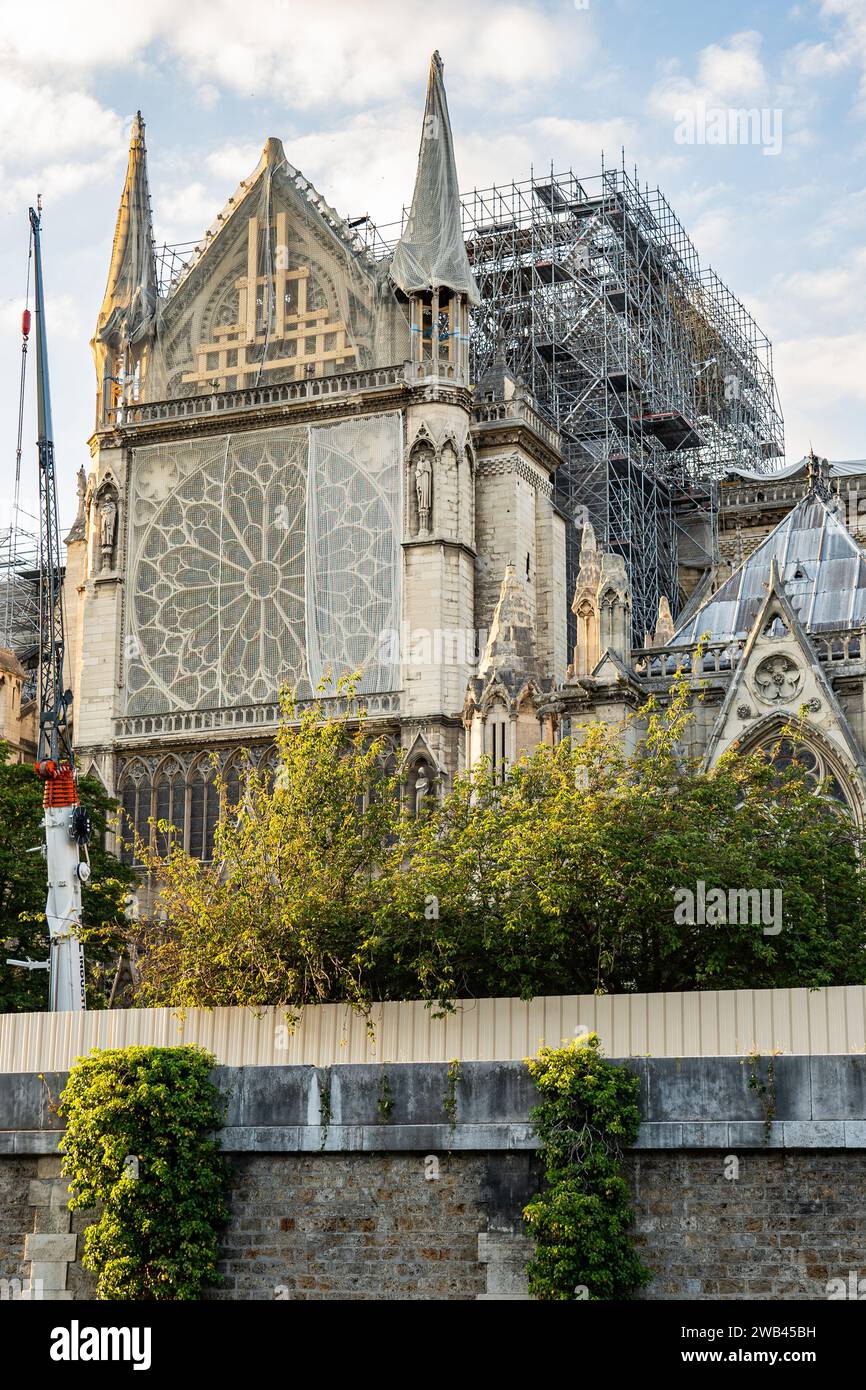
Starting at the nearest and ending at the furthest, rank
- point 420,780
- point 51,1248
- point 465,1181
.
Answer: point 465,1181, point 51,1248, point 420,780

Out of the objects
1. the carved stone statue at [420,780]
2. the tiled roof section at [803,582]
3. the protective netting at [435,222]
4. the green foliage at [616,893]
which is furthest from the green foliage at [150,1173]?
the protective netting at [435,222]

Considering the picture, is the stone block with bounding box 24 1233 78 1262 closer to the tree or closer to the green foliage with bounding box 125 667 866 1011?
the green foliage with bounding box 125 667 866 1011

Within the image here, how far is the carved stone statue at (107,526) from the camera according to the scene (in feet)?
160

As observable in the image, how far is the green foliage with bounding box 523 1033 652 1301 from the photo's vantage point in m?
18.5

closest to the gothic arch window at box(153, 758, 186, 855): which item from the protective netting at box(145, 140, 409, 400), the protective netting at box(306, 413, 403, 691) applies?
the protective netting at box(306, 413, 403, 691)

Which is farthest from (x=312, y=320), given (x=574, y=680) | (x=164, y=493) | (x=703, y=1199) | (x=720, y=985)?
(x=703, y=1199)

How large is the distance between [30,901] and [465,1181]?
1823cm

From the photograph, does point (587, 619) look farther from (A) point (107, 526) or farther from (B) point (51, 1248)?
(B) point (51, 1248)

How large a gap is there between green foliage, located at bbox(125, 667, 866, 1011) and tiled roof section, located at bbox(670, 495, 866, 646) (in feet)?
40.1

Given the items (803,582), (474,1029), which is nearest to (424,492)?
(803,582)

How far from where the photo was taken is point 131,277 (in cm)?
5162

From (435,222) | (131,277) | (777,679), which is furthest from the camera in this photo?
(131,277)
